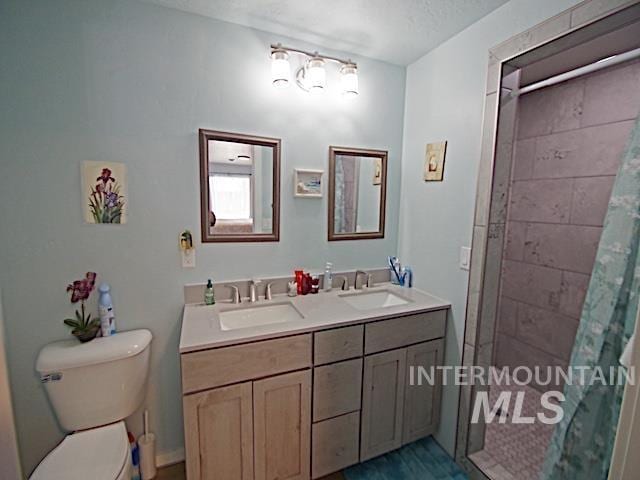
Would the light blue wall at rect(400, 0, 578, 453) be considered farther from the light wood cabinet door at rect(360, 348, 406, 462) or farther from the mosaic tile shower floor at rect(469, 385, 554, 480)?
the light wood cabinet door at rect(360, 348, 406, 462)

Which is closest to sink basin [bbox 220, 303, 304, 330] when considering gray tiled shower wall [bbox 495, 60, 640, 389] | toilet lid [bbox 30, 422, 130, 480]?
toilet lid [bbox 30, 422, 130, 480]

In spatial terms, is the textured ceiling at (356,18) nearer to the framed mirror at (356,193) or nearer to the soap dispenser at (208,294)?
the framed mirror at (356,193)

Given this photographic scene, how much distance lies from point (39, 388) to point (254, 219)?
1320 mm

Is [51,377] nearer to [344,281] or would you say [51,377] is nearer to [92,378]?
[92,378]

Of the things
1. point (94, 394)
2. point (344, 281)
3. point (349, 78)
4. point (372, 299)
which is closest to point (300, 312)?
point (344, 281)

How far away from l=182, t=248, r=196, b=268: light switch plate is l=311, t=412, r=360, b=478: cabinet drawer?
41.5 inches

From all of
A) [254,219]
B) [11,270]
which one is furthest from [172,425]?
[254,219]

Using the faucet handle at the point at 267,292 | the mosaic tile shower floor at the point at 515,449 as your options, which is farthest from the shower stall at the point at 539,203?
the faucet handle at the point at 267,292

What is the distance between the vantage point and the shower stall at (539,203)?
1.47 m

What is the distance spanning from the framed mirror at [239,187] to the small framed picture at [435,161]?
927mm

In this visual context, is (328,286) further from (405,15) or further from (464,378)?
(405,15)

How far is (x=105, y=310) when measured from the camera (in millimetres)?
1468

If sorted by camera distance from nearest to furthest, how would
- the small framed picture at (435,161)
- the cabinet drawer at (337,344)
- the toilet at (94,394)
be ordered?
1. the toilet at (94,394)
2. the cabinet drawer at (337,344)
3. the small framed picture at (435,161)

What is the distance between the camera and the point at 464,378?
1.68 meters
